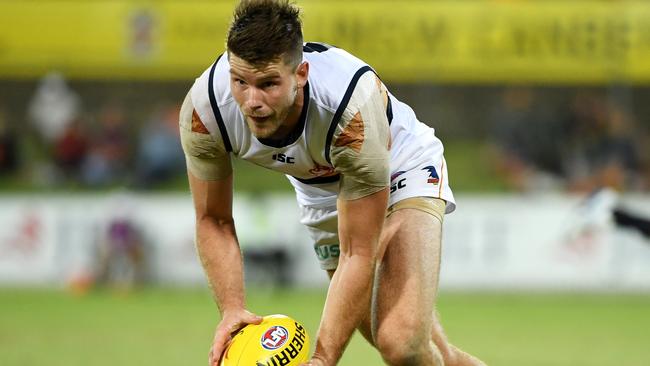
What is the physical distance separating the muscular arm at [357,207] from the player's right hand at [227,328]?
373mm

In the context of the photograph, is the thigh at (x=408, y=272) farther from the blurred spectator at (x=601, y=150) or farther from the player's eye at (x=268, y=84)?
the blurred spectator at (x=601, y=150)

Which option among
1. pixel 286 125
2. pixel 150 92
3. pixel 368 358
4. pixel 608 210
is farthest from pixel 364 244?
pixel 150 92

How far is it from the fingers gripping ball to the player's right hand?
0.03 meters

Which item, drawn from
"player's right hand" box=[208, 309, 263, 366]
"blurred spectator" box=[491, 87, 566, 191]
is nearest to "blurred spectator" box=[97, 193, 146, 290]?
"blurred spectator" box=[491, 87, 566, 191]

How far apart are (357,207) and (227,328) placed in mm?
799

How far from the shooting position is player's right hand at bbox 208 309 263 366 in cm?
525

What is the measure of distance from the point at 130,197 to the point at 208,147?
11.6m

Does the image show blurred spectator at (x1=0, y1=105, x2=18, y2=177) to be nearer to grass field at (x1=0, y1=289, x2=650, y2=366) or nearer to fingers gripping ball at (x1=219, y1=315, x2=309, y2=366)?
grass field at (x1=0, y1=289, x2=650, y2=366)

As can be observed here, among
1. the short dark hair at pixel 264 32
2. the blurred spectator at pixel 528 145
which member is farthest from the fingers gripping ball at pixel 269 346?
the blurred spectator at pixel 528 145

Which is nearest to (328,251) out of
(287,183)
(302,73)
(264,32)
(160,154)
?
(302,73)

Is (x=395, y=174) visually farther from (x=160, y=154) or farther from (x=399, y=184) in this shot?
(x=160, y=154)

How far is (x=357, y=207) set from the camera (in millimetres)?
5270

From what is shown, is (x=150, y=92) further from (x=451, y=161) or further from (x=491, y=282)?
(x=491, y=282)

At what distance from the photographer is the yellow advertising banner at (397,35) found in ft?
60.2
